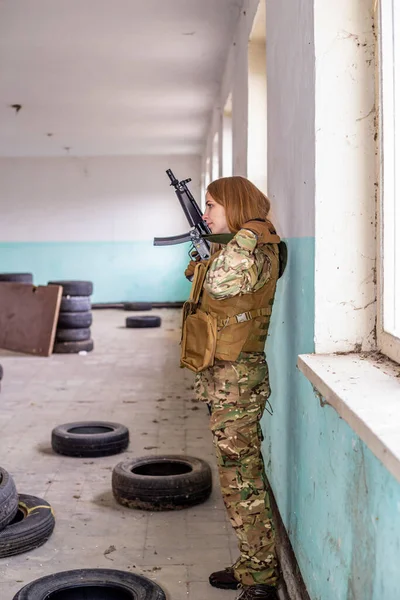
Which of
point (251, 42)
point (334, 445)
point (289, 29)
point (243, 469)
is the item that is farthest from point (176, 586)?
point (251, 42)

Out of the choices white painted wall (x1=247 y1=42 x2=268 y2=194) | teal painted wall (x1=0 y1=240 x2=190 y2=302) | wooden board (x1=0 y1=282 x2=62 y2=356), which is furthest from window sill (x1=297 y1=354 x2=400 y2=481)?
teal painted wall (x1=0 y1=240 x2=190 y2=302)

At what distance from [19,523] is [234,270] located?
1622 mm

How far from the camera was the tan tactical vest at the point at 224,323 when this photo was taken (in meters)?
2.55

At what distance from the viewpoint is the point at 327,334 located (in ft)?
7.30

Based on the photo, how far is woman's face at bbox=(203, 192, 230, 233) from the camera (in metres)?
2.66

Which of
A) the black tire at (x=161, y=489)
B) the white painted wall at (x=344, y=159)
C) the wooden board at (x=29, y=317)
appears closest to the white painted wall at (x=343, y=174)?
the white painted wall at (x=344, y=159)

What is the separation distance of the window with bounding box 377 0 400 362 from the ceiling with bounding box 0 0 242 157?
328 cm

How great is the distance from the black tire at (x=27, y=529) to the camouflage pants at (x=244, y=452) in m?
0.99

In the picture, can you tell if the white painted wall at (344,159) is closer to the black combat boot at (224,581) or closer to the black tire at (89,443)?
the black combat boot at (224,581)

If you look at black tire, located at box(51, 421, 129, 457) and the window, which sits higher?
the window

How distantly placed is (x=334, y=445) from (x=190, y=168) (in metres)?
12.6

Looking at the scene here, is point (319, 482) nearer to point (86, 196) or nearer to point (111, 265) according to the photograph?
point (111, 265)

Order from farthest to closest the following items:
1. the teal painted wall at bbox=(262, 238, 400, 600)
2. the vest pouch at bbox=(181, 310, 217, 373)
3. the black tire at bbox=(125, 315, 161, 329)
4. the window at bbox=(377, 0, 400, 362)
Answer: the black tire at bbox=(125, 315, 161, 329) < the vest pouch at bbox=(181, 310, 217, 373) < the window at bbox=(377, 0, 400, 362) < the teal painted wall at bbox=(262, 238, 400, 600)

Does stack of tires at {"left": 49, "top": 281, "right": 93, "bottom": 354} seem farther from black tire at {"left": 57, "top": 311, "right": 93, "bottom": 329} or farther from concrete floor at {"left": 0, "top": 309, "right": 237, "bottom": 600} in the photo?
concrete floor at {"left": 0, "top": 309, "right": 237, "bottom": 600}
